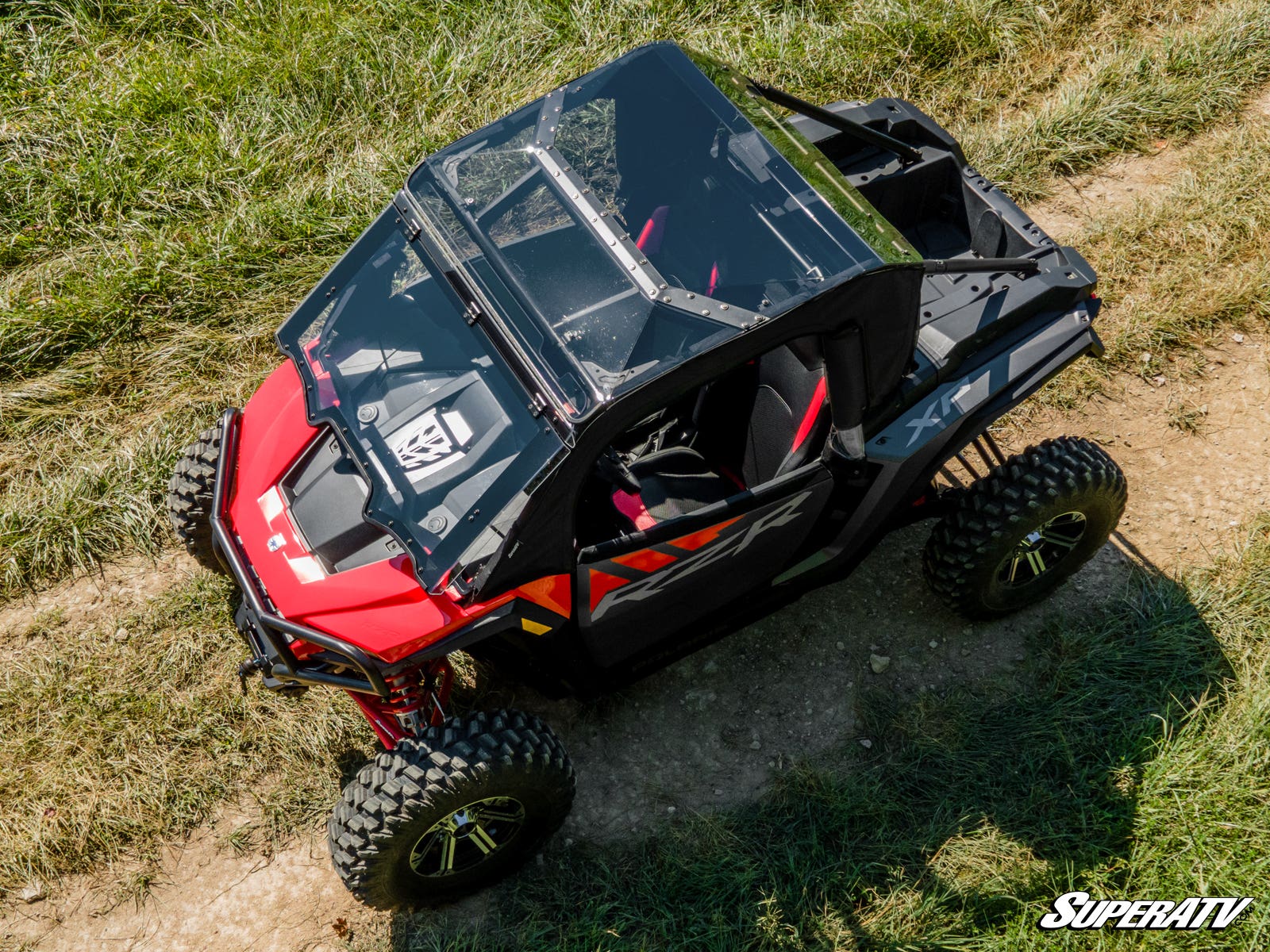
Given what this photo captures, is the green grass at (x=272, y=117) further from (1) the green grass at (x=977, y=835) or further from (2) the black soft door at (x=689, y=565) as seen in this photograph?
(1) the green grass at (x=977, y=835)

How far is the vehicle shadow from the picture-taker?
3.61m

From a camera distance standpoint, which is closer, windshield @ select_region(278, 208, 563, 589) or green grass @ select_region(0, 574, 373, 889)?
windshield @ select_region(278, 208, 563, 589)

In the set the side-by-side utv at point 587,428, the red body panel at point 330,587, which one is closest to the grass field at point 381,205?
the side-by-side utv at point 587,428

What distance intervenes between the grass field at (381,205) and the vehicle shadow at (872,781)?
13 millimetres

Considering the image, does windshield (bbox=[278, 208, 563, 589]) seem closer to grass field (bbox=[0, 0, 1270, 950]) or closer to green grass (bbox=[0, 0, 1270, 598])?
grass field (bbox=[0, 0, 1270, 950])

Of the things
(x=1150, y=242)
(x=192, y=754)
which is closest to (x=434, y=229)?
(x=192, y=754)

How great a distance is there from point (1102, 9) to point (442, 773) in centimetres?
566

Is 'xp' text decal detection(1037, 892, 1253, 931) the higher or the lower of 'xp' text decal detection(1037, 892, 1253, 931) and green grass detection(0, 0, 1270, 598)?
the lower

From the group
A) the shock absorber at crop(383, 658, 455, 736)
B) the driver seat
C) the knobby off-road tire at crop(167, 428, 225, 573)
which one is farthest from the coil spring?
the knobby off-road tire at crop(167, 428, 225, 573)

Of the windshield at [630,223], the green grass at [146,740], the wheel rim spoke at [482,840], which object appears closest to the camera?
the windshield at [630,223]

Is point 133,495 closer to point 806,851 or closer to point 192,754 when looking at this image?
point 192,754

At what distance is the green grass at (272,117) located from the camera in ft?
16.4

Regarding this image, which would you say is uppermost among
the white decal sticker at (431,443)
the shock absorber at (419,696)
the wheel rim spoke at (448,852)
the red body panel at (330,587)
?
the white decal sticker at (431,443)

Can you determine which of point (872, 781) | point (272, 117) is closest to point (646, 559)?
point (872, 781)
